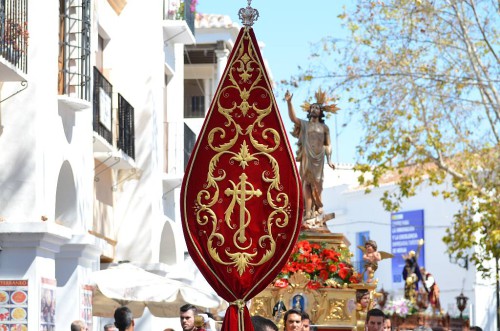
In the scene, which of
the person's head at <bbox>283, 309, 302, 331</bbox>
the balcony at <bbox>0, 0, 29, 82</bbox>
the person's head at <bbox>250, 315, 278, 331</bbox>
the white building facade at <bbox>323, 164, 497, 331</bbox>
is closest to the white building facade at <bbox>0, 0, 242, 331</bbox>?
the balcony at <bbox>0, 0, 29, 82</bbox>

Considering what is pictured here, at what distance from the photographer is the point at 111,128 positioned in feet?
A: 67.3

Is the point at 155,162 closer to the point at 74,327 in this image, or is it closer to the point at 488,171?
the point at 488,171

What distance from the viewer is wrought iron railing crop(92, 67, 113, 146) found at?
63.5 feet

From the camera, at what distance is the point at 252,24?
8.37 m

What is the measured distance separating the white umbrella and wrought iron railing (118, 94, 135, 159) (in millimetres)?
4023

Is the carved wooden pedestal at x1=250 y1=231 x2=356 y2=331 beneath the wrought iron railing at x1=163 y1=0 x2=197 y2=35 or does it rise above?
beneath

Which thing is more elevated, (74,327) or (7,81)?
(7,81)

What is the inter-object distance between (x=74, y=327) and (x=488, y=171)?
13.5 m

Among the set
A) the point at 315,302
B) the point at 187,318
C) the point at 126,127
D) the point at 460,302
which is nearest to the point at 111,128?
the point at 126,127

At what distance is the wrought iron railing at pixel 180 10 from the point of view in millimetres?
24828

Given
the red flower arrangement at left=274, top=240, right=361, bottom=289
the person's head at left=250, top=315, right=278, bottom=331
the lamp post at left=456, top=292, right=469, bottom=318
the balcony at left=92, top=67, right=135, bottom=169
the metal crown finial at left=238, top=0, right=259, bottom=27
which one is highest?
the balcony at left=92, top=67, right=135, bottom=169

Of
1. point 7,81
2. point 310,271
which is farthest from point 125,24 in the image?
point 310,271

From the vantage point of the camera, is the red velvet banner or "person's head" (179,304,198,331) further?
"person's head" (179,304,198,331)

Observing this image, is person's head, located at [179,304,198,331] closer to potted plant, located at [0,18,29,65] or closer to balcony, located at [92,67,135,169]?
potted plant, located at [0,18,29,65]
